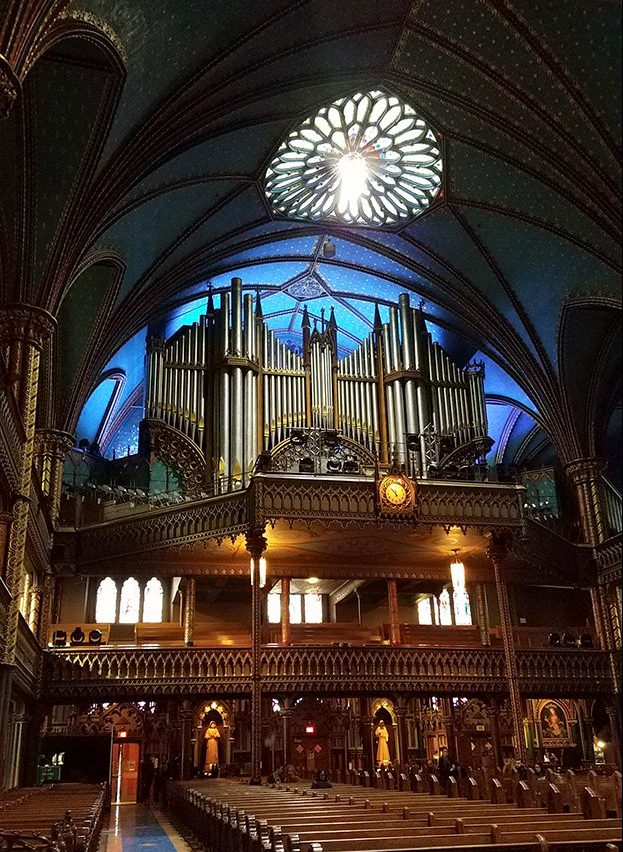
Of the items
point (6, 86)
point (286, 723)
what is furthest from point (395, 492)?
point (6, 86)

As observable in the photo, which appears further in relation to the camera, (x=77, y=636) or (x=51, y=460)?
(x=51, y=460)

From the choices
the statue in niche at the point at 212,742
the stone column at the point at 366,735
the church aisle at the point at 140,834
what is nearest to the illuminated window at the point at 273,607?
the statue in niche at the point at 212,742

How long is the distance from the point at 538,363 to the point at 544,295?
2.35m

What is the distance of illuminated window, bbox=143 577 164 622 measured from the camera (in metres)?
27.8

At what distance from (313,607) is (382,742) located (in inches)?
210

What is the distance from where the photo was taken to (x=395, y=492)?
20.1m

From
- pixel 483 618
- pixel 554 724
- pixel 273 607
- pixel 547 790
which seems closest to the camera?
pixel 547 790

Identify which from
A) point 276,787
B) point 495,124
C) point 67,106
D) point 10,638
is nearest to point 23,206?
point 67,106

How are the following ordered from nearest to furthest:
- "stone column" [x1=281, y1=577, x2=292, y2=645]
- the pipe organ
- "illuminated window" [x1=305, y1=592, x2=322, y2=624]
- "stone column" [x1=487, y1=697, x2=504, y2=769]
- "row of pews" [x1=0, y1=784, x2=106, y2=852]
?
"row of pews" [x1=0, y1=784, x2=106, y2=852] → "stone column" [x1=487, y1=697, x2=504, y2=769] → "stone column" [x1=281, y1=577, x2=292, y2=645] → the pipe organ → "illuminated window" [x1=305, y1=592, x2=322, y2=624]

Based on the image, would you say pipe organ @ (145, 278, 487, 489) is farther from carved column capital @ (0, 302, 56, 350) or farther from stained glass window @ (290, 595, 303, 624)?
carved column capital @ (0, 302, 56, 350)

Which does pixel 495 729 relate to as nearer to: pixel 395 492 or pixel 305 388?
pixel 395 492

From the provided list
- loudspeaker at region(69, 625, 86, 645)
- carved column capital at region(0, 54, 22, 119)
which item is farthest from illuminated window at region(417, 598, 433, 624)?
carved column capital at region(0, 54, 22, 119)

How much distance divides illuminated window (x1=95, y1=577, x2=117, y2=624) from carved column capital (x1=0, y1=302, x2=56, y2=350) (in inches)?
533

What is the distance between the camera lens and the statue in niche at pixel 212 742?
24109 millimetres
